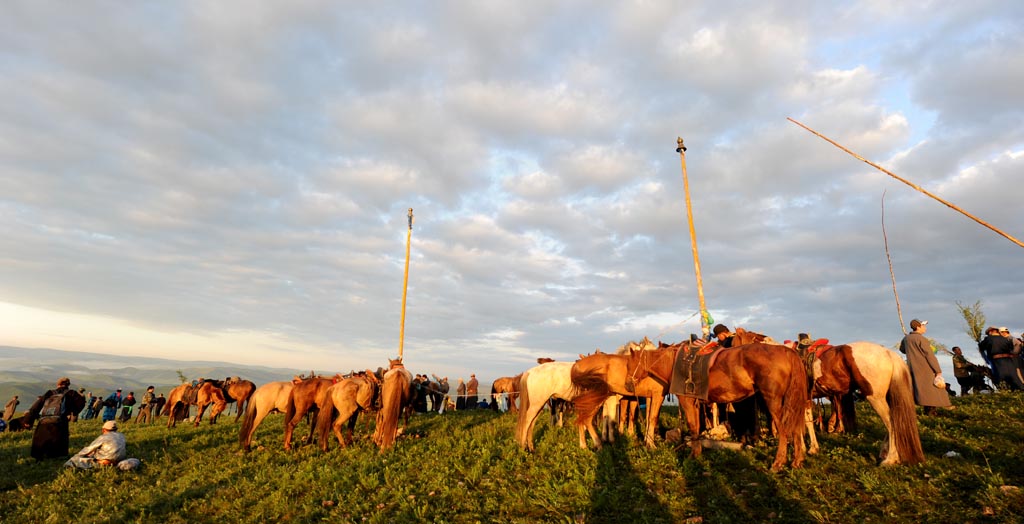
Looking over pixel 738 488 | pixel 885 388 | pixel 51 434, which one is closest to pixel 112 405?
pixel 51 434

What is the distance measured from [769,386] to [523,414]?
572cm

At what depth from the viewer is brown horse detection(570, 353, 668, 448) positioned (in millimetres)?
10719

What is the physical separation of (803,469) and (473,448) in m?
6.95

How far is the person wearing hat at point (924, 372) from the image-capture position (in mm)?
9734

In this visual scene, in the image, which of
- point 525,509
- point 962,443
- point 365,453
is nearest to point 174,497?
point 365,453

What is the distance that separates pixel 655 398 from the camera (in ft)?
35.3

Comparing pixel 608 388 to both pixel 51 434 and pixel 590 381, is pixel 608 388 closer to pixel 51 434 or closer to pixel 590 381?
pixel 590 381

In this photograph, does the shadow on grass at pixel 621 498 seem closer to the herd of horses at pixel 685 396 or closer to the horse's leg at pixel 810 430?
the herd of horses at pixel 685 396

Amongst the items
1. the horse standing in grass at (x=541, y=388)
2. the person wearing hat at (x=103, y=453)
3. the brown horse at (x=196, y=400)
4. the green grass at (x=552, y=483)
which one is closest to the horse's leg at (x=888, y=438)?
the green grass at (x=552, y=483)

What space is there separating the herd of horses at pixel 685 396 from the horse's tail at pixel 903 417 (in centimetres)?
1

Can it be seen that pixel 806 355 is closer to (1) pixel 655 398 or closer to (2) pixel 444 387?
(1) pixel 655 398

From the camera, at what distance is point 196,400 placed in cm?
2220

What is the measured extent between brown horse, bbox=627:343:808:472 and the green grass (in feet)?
1.62

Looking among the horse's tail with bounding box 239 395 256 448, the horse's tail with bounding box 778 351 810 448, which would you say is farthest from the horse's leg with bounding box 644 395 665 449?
the horse's tail with bounding box 239 395 256 448
